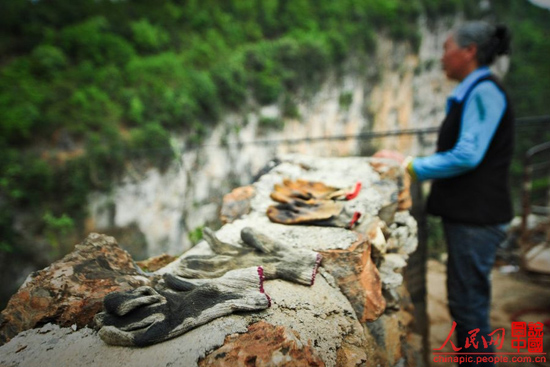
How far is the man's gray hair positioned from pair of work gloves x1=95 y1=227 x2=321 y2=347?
1496 millimetres

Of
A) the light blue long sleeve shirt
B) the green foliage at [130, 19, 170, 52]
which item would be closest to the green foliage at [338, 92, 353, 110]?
the green foliage at [130, 19, 170, 52]

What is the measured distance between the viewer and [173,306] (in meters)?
0.92

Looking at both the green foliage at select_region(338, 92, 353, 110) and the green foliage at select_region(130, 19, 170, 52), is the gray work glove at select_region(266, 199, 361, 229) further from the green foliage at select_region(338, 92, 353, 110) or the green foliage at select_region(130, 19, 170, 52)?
the green foliage at select_region(338, 92, 353, 110)

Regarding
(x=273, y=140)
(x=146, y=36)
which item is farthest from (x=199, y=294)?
(x=146, y=36)

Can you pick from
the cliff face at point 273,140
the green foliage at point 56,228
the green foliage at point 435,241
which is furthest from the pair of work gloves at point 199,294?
the green foliage at point 56,228

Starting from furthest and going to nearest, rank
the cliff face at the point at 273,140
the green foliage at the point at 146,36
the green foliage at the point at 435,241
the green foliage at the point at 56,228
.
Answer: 1. the green foliage at the point at 146,36
2. the green foliage at the point at 56,228
3. the green foliage at the point at 435,241
4. the cliff face at the point at 273,140

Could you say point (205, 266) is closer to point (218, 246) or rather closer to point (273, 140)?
point (218, 246)

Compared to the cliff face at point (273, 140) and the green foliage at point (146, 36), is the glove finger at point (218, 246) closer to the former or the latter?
the cliff face at point (273, 140)

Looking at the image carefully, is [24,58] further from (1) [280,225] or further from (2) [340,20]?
(2) [340,20]

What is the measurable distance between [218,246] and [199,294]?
1.27 feet

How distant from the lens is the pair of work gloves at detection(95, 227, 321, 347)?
83 cm

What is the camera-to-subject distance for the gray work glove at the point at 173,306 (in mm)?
819

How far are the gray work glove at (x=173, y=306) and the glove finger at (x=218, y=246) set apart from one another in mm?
252

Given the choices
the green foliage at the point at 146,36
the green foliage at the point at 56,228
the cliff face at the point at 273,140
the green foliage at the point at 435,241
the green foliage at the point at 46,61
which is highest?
the green foliage at the point at 146,36
